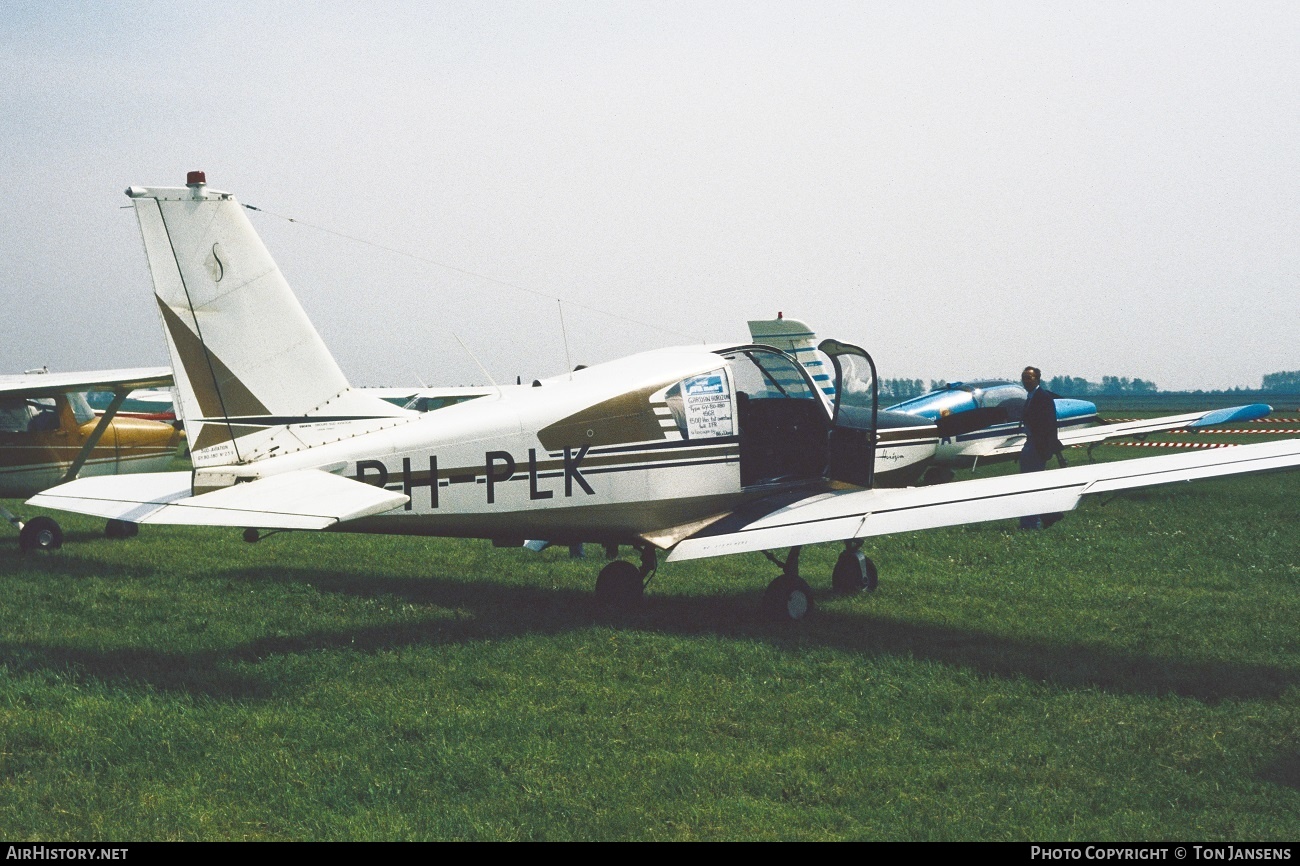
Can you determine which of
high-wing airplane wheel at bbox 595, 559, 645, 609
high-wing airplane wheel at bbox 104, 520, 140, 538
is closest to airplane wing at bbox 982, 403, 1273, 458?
high-wing airplane wheel at bbox 595, 559, 645, 609

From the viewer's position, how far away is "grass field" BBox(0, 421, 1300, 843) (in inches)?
171

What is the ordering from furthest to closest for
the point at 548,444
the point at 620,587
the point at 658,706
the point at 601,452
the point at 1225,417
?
the point at 1225,417 → the point at 620,587 → the point at 601,452 → the point at 548,444 → the point at 658,706

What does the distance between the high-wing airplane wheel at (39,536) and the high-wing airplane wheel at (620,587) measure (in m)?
8.30

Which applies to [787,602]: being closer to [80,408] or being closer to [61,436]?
[61,436]

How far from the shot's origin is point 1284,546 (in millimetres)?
11078

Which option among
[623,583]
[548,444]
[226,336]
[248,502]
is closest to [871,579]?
[623,583]

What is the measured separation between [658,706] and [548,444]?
2705mm

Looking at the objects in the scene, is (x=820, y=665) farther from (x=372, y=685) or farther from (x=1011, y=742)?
(x=372, y=685)

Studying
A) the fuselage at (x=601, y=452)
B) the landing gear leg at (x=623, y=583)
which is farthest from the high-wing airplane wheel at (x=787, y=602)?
the landing gear leg at (x=623, y=583)

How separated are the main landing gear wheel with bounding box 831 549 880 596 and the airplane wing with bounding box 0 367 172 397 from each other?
8.90 m

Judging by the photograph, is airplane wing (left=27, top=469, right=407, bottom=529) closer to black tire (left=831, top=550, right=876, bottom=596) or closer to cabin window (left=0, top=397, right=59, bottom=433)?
black tire (left=831, top=550, right=876, bottom=596)

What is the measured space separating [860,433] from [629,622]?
2572 millimetres

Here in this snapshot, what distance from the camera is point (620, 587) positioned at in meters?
8.59

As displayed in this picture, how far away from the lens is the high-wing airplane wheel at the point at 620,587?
8555 mm
